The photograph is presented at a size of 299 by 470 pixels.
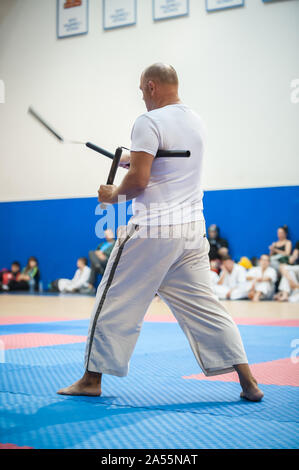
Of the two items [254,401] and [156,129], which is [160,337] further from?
[156,129]

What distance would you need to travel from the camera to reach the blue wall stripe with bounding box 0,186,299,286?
39.8 feet

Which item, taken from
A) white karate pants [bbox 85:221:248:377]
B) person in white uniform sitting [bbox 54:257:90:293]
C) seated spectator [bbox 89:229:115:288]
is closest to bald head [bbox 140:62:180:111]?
white karate pants [bbox 85:221:248:377]

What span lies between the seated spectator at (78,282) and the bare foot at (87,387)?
10831 millimetres

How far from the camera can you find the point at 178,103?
2885mm

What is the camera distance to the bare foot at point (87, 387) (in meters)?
2.75

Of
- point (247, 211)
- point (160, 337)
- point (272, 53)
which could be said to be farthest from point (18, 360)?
point (272, 53)

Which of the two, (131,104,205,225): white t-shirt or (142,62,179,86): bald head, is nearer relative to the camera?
(131,104,205,225): white t-shirt

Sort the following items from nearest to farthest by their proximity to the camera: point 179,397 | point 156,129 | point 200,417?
point 200,417, point 156,129, point 179,397

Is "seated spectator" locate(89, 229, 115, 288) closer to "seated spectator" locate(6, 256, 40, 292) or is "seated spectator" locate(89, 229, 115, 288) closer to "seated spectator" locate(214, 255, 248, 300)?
"seated spectator" locate(6, 256, 40, 292)

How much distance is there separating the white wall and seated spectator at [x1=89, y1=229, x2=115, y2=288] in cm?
154
